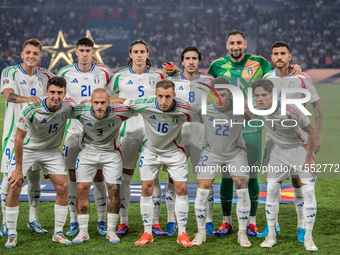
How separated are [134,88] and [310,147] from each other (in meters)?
2.09

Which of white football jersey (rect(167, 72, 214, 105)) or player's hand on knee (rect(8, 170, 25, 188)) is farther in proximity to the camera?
white football jersey (rect(167, 72, 214, 105))

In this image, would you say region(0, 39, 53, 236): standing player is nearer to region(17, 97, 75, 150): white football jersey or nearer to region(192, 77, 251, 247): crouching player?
region(17, 97, 75, 150): white football jersey

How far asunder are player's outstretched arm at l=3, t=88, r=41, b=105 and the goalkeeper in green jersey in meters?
2.09

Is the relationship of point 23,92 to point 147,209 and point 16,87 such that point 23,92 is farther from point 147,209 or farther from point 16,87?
point 147,209

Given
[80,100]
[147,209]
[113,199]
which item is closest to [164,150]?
[147,209]

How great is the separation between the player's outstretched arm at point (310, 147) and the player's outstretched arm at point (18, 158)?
9.52ft

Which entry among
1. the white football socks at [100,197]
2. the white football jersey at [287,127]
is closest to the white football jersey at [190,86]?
the white football jersey at [287,127]

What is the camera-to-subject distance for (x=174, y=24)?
98.1 ft

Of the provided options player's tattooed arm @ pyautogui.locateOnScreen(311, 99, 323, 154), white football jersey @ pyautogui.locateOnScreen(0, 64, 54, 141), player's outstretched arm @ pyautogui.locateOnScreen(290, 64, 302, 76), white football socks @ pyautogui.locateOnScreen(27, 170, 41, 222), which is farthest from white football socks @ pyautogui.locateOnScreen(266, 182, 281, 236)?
white football jersey @ pyautogui.locateOnScreen(0, 64, 54, 141)

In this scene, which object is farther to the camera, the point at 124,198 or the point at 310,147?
the point at 124,198

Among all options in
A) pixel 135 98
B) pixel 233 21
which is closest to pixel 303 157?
pixel 135 98

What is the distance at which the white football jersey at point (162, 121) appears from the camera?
4.54 meters

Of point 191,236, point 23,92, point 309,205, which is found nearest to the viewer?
point 309,205

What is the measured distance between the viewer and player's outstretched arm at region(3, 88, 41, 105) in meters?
4.46
